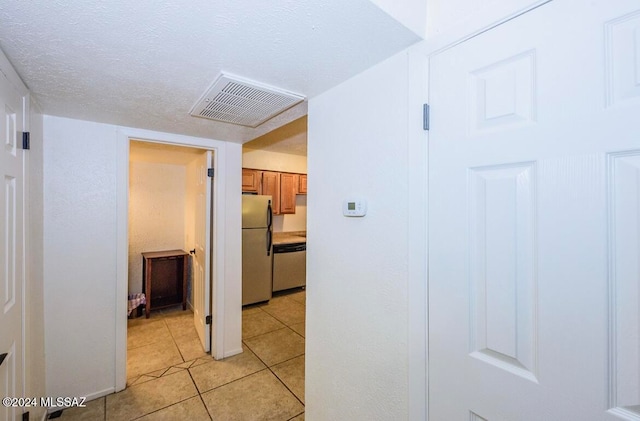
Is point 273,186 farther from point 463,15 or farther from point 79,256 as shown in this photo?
point 463,15

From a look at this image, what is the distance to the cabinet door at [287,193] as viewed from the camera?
461cm

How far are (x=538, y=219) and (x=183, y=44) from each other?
4.35 ft

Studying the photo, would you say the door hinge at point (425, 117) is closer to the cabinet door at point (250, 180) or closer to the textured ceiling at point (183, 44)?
the textured ceiling at point (183, 44)

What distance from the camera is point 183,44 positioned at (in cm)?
105

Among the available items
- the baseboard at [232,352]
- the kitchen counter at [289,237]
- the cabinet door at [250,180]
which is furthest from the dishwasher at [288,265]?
the baseboard at [232,352]

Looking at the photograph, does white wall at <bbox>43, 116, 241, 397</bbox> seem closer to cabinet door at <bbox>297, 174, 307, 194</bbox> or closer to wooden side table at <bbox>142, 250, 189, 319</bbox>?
wooden side table at <bbox>142, 250, 189, 319</bbox>

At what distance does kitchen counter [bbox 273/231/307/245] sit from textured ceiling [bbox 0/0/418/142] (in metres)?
3.17

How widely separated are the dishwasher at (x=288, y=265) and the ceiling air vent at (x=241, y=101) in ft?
8.98

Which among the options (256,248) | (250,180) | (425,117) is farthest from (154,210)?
(425,117)

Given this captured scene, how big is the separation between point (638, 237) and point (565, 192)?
16 cm

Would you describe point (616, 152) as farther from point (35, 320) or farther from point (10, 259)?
point (35, 320)

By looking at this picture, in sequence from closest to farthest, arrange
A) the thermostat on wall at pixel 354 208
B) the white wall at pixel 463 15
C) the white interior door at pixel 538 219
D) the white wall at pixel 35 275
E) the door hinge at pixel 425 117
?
1. the white interior door at pixel 538 219
2. the white wall at pixel 463 15
3. the door hinge at pixel 425 117
4. the thermostat on wall at pixel 354 208
5. the white wall at pixel 35 275

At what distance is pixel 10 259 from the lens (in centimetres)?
124

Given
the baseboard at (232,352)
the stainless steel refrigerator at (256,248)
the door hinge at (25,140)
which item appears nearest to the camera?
the door hinge at (25,140)
